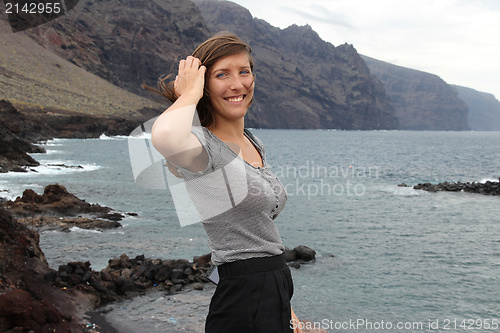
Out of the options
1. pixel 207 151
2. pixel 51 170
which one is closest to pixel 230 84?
pixel 207 151

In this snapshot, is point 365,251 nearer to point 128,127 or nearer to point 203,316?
point 203,316

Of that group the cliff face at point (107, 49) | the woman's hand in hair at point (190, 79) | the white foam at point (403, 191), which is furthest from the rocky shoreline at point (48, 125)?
the cliff face at point (107, 49)

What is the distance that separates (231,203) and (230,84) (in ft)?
1.97

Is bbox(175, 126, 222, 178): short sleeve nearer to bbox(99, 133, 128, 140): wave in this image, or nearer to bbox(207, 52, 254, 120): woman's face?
bbox(207, 52, 254, 120): woman's face

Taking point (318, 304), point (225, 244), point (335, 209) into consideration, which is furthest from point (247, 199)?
point (335, 209)

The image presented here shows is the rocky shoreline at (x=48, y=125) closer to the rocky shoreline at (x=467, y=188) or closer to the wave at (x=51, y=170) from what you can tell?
the wave at (x=51, y=170)

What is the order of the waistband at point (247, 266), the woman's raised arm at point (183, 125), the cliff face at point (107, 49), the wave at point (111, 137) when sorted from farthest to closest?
the cliff face at point (107, 49) → the wave at point (111, 137) → the waistband at point (247, 266) → the woman's raised arm at point (183, 125)

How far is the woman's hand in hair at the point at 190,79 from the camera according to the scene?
6.63ft

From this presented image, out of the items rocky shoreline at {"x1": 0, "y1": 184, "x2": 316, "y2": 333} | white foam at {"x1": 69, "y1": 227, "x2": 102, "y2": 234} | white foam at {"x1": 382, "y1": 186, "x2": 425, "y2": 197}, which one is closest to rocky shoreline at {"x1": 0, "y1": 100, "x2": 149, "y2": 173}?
white foam at {"x1": 69, "y1": 227, "x2": 102, "y2": 234}

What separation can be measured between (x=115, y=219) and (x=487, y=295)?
15.7m

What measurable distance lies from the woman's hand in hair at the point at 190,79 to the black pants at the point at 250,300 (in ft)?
2.69

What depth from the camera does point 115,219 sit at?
21.3 metres

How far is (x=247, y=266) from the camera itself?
2.12 metres

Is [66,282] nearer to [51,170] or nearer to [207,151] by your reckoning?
[207,151]
